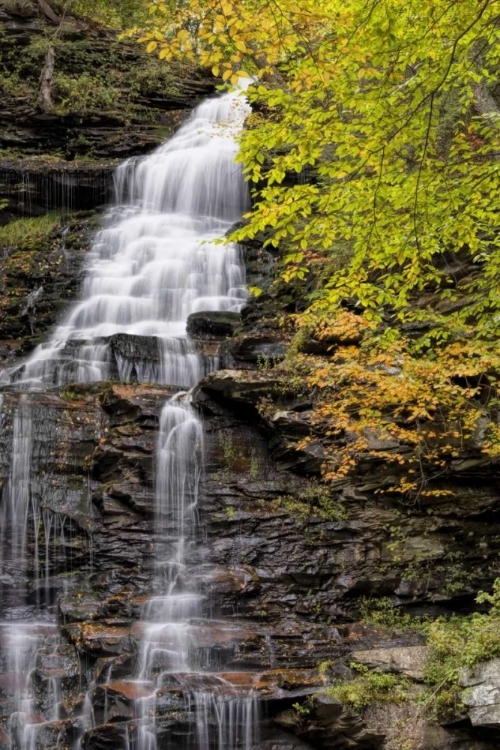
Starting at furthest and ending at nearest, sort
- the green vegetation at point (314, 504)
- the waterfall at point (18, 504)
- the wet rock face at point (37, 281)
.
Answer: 1. the wet rock face at point (37, 281)
2. the green vegetation at point (314, 504)
3. the waterfall at point (18, 504)

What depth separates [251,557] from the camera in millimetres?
10164

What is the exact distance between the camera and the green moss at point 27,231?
61.9 ft

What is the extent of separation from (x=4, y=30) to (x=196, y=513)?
69.1 feet

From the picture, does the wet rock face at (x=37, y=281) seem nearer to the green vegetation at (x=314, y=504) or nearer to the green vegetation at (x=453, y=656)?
the green vegetation at (x=314, y=504)

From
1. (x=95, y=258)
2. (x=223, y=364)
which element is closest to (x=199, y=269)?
(x=95, y=258)

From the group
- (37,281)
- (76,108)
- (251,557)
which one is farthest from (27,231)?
(251,557)

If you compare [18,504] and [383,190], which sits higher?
[383,190]

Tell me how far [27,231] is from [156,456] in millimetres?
11395

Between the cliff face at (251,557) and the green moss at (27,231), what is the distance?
7466mm

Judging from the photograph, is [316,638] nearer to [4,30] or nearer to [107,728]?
[107,728]

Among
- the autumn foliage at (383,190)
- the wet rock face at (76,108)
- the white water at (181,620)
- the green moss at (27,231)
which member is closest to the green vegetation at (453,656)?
the white water at (181,620)

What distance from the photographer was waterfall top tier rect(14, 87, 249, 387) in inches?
528

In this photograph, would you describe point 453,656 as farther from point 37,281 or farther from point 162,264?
point 37,281

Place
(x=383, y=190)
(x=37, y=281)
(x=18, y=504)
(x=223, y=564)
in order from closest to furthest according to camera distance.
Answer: (x=383, y=190) < (x=223, y=564) < (x=18, y=504) < (x=37, y=281)
